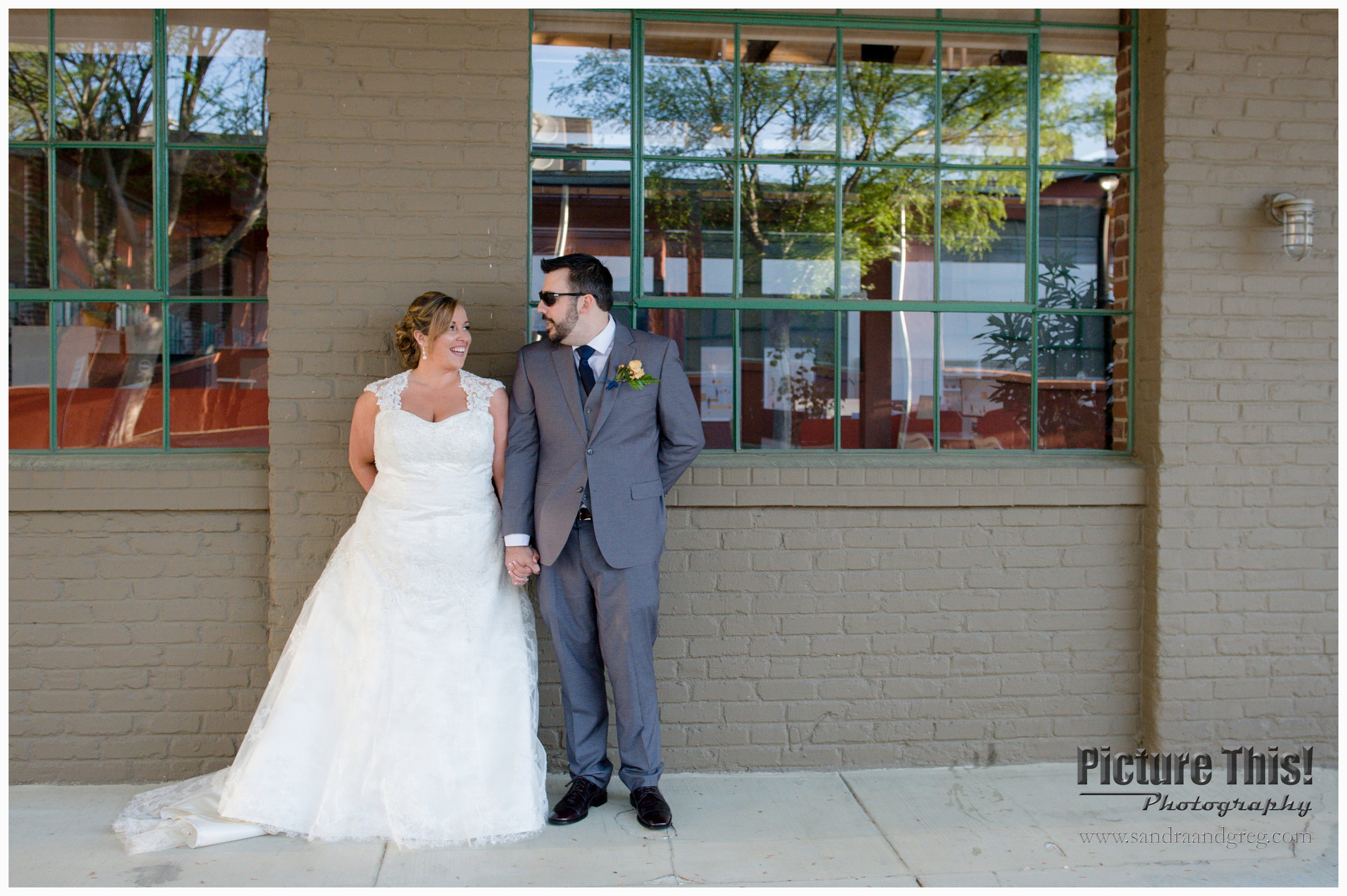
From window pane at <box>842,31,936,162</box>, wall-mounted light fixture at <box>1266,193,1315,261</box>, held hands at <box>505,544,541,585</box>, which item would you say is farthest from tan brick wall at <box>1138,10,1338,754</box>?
held hands at <box>505,544,541,585</box>

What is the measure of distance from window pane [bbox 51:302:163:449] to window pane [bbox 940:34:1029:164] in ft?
11.2

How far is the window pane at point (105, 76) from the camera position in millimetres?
4023

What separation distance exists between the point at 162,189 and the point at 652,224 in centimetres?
201

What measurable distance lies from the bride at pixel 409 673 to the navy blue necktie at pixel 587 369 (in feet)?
1.00

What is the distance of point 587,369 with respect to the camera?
3.55 m

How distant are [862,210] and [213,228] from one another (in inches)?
107

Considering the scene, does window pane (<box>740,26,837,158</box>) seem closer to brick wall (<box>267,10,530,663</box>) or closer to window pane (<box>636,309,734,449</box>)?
window pane (<box>636,309,734,449</box>)

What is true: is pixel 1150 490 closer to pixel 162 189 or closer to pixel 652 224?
pixel 652 224

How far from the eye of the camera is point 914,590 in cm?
409

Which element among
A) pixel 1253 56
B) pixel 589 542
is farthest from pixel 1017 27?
pixel 589 542

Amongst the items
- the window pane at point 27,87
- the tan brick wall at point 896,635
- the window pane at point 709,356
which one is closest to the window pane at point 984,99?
the window pane at point 709,356

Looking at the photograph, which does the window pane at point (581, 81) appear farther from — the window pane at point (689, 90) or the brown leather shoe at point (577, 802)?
the brown leather shoe at point (577, 802)

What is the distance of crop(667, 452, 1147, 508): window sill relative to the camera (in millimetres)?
3982

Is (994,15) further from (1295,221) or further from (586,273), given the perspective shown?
(586,273)
